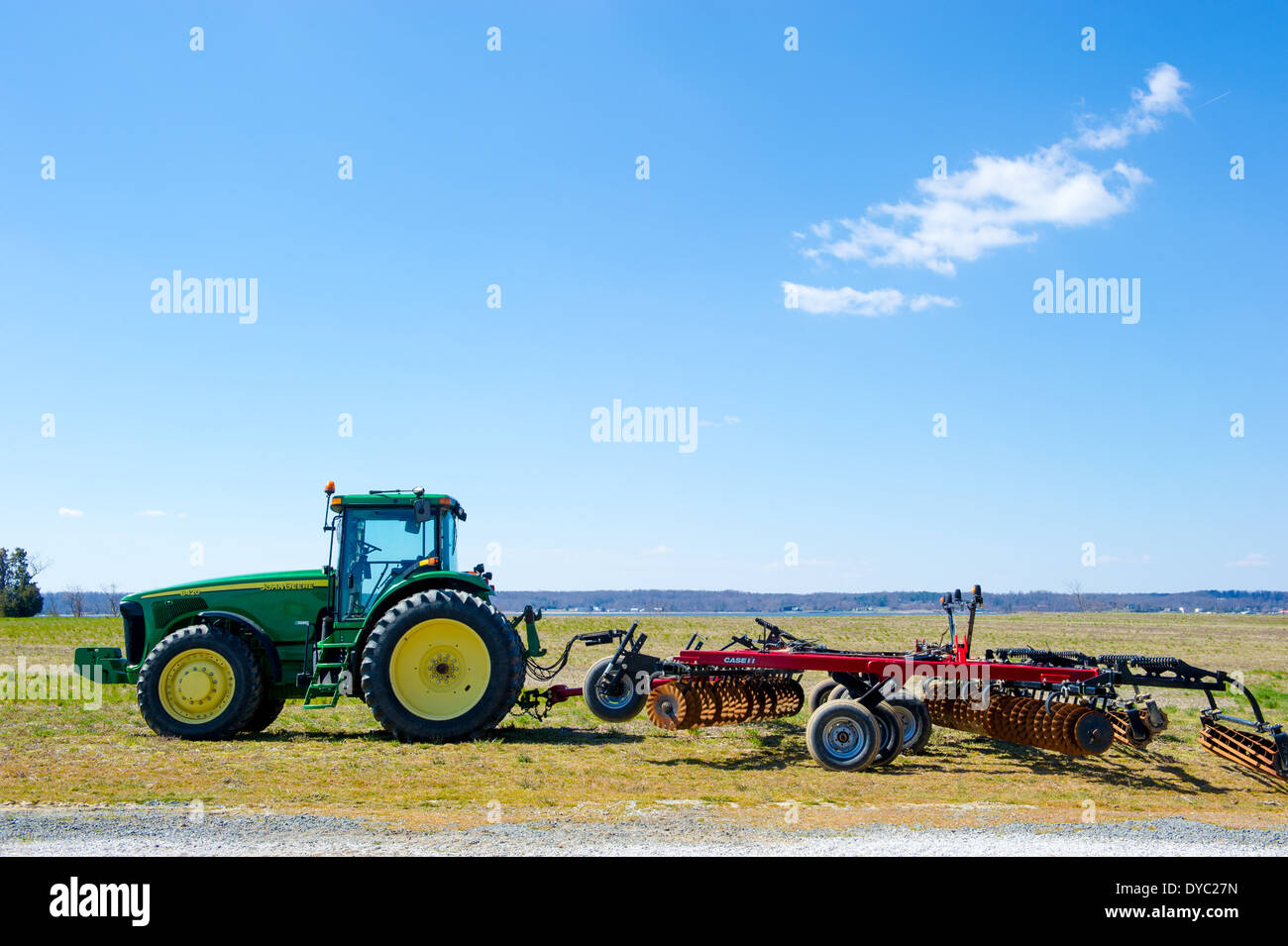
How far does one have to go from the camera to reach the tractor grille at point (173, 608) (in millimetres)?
11664

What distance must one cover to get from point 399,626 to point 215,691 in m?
2.49

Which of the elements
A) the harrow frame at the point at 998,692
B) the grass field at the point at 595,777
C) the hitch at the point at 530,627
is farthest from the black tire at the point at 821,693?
the hitch at the point at 530,627

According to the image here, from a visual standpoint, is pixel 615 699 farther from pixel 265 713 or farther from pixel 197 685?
pixel 197 685

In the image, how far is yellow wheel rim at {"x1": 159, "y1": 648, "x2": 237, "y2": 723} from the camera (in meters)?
11.0

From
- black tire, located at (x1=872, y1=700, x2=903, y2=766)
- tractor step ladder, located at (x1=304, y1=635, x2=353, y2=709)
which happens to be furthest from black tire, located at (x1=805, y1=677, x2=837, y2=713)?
tractor step ladder, located at (x1=304, y1=635, x2=353, y2=709)

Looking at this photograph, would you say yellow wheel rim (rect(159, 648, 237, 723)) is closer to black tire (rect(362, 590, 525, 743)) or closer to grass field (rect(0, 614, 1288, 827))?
grass field (rect(0, 614, 1288, 827))

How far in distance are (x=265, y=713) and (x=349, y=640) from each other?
149cm

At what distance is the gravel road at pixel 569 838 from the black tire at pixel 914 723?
3.03 m

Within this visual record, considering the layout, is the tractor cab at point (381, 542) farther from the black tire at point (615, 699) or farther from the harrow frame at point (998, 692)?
the harrow frame at point (998, 692)

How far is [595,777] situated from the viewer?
9195mm

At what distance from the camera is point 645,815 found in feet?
24.2

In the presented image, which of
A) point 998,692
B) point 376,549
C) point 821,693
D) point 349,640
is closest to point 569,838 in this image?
point 998,692

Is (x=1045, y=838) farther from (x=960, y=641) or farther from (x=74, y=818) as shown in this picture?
(x=74, y=818)
